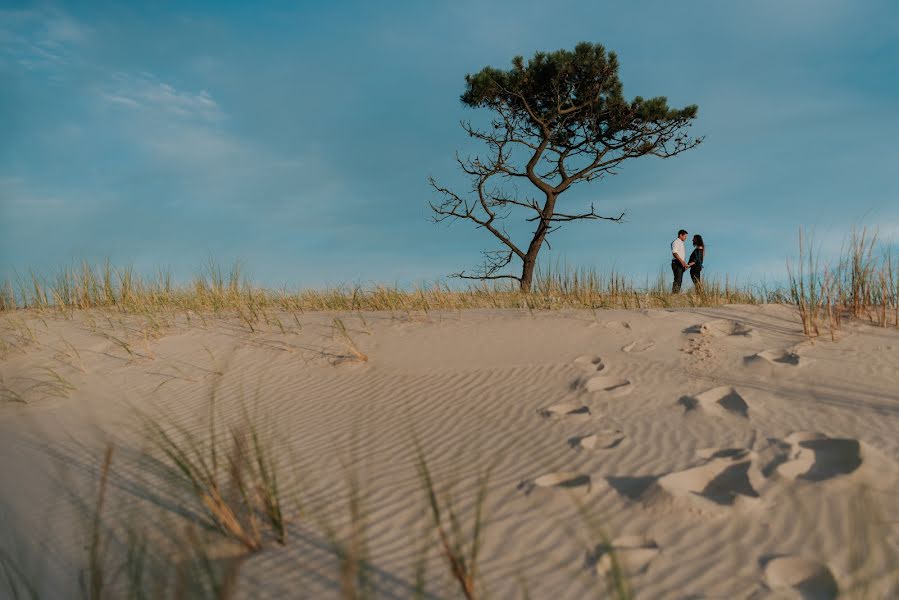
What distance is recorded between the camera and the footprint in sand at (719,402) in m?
4.09

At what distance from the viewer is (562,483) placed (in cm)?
328

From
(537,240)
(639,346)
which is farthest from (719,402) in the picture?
(537,240)

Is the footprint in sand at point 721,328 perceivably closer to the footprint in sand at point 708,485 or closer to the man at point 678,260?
the footprint in sand at point 708,485

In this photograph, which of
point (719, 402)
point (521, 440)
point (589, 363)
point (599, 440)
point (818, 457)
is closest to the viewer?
point (818, 457)

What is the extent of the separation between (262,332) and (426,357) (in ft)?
7.65

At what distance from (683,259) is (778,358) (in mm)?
9421

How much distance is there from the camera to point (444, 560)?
2586mm

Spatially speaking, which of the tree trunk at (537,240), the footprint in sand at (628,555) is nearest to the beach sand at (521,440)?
the footprint in sand at (628,555)

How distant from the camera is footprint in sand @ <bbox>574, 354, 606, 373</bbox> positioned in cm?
522

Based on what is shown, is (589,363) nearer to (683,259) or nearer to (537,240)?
(683,259)

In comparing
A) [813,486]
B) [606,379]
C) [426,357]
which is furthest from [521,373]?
[813,486]

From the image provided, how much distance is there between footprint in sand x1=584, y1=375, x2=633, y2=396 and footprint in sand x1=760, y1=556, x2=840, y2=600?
7.16 feet

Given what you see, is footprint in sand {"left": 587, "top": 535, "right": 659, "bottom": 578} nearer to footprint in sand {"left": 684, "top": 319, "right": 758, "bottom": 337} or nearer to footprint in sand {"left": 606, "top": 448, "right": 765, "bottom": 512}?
footprint in sand {"left": 606, "top": 448, "right": 765, "bottom": 512}

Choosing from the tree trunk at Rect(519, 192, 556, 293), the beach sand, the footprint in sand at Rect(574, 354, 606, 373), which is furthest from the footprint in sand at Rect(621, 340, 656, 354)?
the tree trunk at Rect(519, 192, 556, 293)
